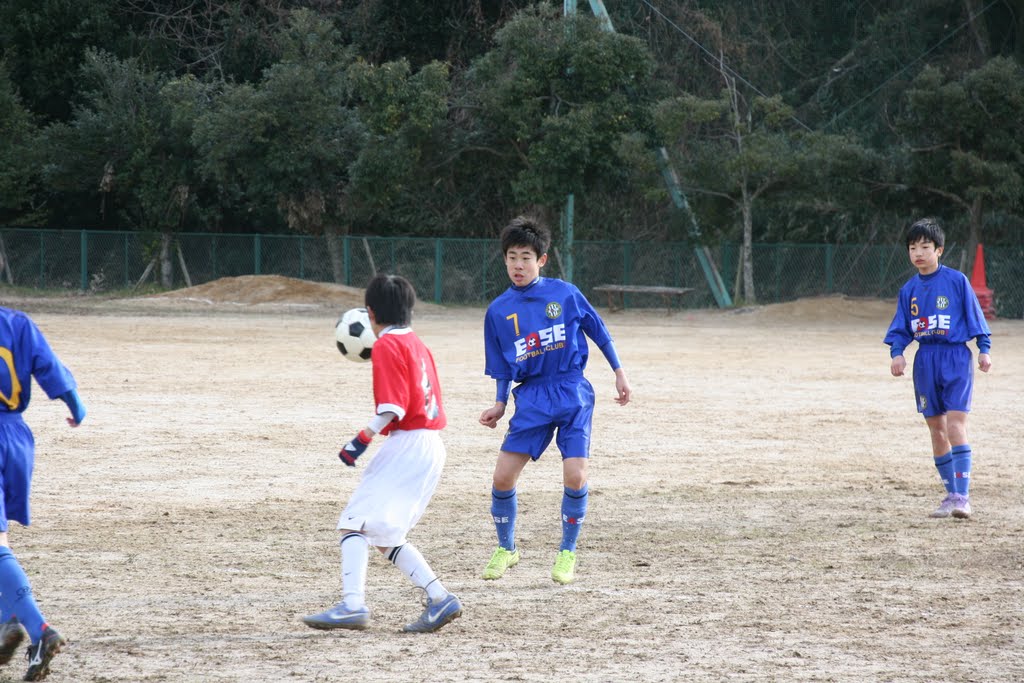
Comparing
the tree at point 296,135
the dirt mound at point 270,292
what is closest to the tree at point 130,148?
the tree at point 296,135

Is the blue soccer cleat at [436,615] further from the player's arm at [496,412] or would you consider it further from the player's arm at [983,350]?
the player's arm at [983,350]

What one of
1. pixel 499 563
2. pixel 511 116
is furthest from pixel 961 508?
pixel 511 116

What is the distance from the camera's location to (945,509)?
7.70 metres

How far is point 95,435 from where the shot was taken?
1068 cm

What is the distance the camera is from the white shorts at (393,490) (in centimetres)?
499

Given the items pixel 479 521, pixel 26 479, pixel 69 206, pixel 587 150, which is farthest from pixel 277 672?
pixel 69 206

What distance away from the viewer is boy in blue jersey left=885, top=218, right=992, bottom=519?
25.5ft

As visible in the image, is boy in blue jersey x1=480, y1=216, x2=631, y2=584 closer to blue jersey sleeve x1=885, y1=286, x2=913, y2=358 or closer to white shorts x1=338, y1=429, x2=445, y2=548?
white shorts x1=338, y1=429, x2=445, y2=548

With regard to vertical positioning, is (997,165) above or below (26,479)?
above

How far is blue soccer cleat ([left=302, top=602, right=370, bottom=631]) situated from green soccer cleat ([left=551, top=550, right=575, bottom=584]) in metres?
1.25

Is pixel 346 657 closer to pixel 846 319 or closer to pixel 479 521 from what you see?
pixel 479 521

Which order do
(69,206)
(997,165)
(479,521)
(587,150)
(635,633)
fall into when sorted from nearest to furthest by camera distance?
(635,633) < (479,521) < (997,165) < (587,150) < (69,206)

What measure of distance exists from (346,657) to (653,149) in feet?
101

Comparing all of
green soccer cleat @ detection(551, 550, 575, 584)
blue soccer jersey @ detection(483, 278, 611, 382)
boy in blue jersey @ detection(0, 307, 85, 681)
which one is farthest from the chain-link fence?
boy in blue jersey @ detection(0, 307, 85, 681)
